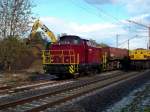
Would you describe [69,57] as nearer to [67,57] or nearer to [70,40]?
[67,57]

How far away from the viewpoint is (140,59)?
4478 cm

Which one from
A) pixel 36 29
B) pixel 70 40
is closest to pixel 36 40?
pixel 36 29

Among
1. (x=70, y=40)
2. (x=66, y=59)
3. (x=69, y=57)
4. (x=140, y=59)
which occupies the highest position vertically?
(x=70, y=40)

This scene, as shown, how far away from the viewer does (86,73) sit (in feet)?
105

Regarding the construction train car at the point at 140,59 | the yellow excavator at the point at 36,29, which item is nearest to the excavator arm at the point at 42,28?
the yellow excavator at the point at 36,29

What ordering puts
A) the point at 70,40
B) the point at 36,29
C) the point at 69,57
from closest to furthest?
the point at 69,57, the point at 70,40, the point at 36,29

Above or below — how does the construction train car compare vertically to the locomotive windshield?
below

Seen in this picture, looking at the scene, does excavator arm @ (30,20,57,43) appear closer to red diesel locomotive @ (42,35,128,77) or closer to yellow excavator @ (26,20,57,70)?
yellow excavator @ (26,20,57,70)

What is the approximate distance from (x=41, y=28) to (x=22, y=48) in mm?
7758

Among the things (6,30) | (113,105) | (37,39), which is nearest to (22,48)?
(6,30)

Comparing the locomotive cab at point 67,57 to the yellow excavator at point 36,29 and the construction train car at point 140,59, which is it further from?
the construction train car at point 140,59

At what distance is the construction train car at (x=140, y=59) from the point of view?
4488 cm

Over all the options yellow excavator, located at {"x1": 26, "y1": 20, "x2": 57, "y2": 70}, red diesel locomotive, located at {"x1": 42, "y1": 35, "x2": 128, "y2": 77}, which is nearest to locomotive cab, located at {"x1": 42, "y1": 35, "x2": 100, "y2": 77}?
red diesel locomotive, located at {"x1": 42, "y1": 35, "x2": 128, "y2": 77}

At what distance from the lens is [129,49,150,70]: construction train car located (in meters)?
44.9
